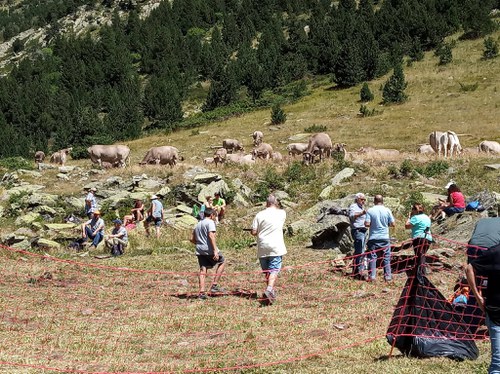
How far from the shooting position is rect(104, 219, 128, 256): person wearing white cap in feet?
55.2

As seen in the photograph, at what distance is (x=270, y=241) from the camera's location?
1051cm

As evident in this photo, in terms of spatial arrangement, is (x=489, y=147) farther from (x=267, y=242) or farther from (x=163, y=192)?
(x=267, y=242)

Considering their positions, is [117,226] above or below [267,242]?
below

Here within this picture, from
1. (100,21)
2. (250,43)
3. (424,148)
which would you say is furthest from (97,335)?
(100,21)

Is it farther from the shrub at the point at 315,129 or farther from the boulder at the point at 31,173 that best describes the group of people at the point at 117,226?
the shrub at the point at 315,129

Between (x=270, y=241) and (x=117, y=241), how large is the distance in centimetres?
751

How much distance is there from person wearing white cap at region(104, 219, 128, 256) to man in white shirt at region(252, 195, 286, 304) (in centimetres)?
716

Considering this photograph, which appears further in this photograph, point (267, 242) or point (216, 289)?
point (216, 289)

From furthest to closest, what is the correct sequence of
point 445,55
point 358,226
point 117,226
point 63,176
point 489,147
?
point 445,55, point 489,147, point 63,176, point 117,226, point 358,226

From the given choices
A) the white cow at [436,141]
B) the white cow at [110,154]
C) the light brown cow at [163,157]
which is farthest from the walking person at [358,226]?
the white cow at [110,154]

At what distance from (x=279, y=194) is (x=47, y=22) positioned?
487 feet

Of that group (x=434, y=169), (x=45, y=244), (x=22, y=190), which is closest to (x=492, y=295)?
(x=45, y=244)

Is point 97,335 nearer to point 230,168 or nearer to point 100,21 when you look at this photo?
point 230,168

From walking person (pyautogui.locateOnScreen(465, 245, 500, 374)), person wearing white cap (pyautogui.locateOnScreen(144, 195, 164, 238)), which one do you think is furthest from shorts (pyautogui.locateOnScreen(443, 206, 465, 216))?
walking person (pyautogui.locateOnScreen(465, 245, 500, 374))
